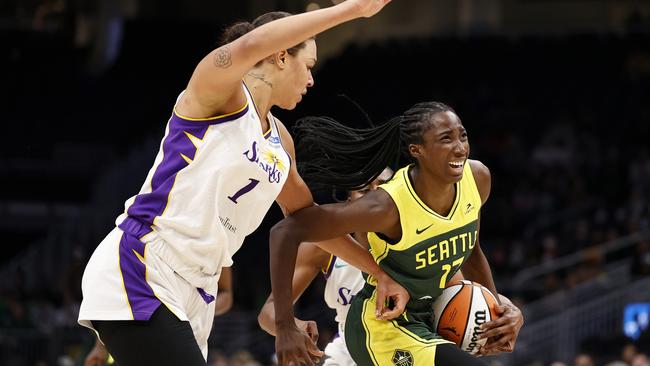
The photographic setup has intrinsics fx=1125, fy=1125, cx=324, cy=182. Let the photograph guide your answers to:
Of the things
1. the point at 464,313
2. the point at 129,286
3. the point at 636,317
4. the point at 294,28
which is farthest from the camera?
the point at 636,317

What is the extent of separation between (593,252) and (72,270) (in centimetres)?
606

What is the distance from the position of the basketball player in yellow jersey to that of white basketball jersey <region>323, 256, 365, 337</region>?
70 cm

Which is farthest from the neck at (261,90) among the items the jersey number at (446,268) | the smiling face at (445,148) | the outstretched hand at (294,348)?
the jersey number at (446,268)

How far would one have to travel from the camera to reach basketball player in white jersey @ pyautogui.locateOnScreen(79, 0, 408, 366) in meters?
3.39

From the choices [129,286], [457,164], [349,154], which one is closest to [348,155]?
[349,154]

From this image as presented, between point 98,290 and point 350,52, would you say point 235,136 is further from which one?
point 350,52

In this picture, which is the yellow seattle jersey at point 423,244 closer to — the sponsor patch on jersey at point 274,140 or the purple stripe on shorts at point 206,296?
the sponsor patch on jersey at point 274,140

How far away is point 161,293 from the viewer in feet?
11.4

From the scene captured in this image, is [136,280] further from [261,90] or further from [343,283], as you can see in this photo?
[343,283]

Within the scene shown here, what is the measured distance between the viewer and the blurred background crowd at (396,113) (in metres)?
12.5

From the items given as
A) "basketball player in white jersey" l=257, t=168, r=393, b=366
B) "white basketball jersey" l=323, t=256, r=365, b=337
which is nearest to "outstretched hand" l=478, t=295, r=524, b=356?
"basketball player in white jersey" l=257, t=168, r=393, b=366

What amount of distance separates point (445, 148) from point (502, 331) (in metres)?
0.75

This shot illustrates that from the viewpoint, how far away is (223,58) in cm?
341

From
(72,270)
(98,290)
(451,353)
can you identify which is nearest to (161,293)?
(98,290)
